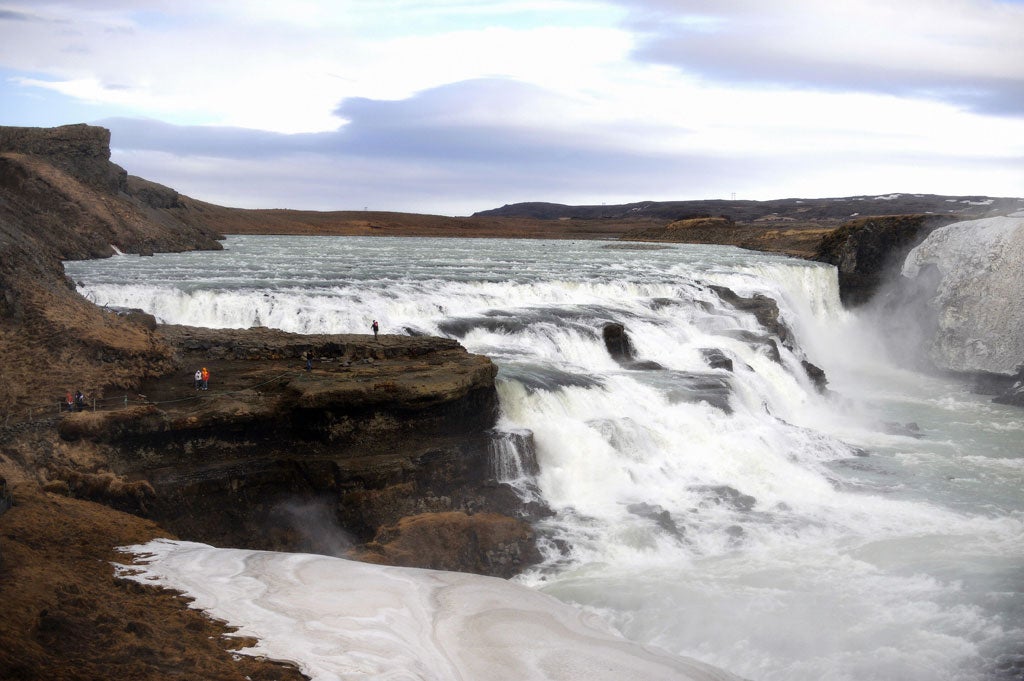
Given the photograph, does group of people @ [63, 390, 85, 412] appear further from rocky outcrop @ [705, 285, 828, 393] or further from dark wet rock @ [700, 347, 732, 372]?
rocky outcrop @ [705, 285, 828, 393]

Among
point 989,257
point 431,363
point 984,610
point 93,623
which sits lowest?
point 984,610

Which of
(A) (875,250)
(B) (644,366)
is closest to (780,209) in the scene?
(A) (875,250)

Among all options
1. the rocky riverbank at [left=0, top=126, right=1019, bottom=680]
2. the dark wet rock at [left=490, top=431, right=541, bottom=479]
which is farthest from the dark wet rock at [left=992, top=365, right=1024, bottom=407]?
the rocky riverbank at [left=0, top=126, right=1019, bottom=680]

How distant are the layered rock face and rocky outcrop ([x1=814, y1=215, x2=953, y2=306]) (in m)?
2.12

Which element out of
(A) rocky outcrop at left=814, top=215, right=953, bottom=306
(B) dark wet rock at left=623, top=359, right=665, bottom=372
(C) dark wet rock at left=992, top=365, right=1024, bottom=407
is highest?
(A) rocky outcrop at left=814, top=215, right=953, bottom=306

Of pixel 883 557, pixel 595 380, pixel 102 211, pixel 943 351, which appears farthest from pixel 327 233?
Answer: pixel 883 557

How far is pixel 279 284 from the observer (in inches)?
1017

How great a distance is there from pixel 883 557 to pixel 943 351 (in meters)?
18.5

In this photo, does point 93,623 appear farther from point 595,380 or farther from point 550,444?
point 595,380

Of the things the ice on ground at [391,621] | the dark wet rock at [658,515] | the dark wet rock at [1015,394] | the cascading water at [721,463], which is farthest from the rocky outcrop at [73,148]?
the dark wet rock at [1015,394]

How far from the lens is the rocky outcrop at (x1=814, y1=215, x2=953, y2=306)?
33594 mm

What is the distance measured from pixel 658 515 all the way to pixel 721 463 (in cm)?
309

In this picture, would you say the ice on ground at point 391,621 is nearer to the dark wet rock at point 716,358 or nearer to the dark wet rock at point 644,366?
the dark wet rock at point 644,366

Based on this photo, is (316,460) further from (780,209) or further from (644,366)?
(780,209)
